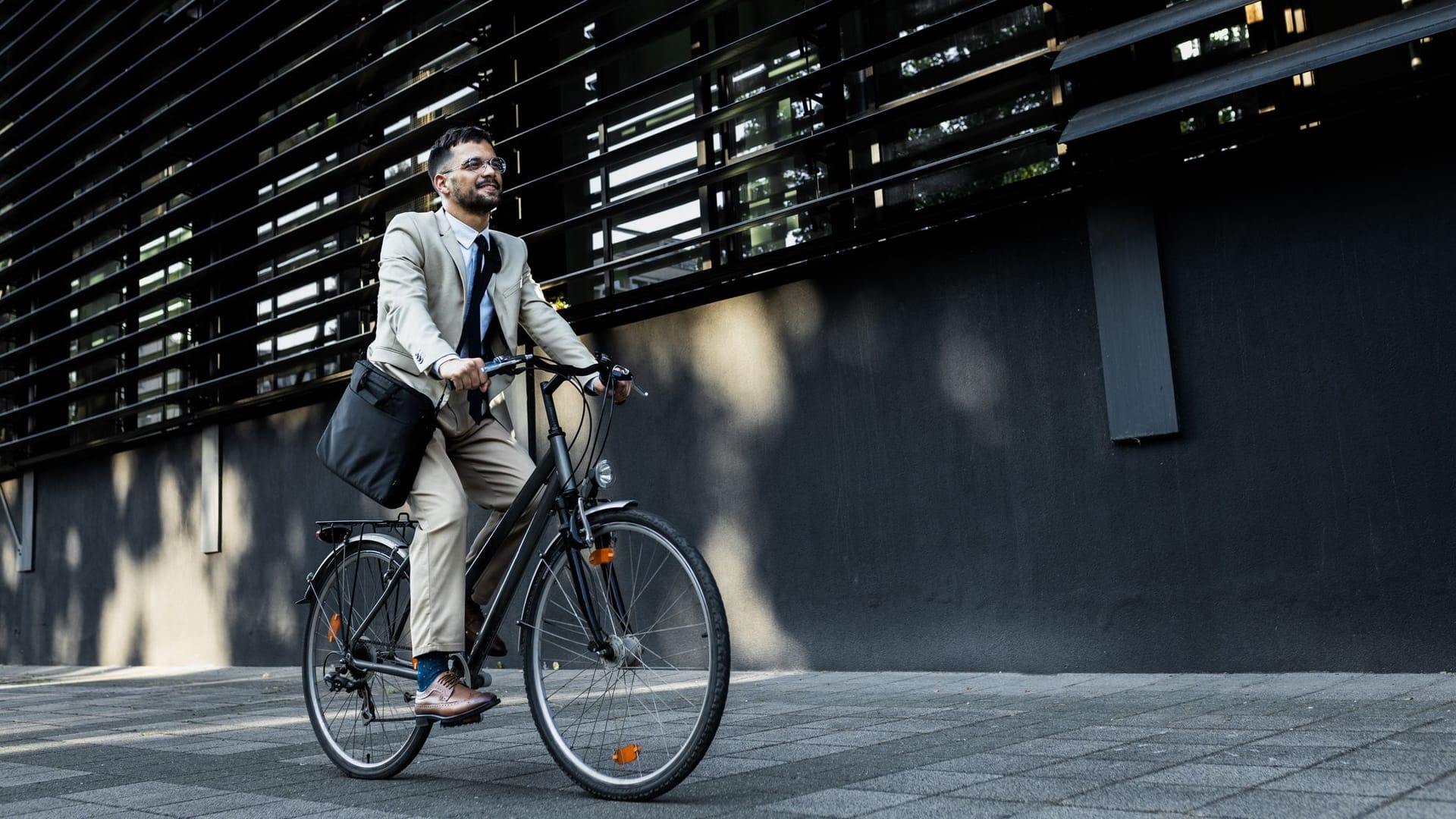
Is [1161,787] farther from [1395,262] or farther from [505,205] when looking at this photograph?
[505,205]

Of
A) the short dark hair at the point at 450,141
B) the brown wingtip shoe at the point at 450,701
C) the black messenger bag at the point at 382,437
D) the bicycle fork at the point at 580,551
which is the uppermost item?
the short dark hair at the point at 450,141

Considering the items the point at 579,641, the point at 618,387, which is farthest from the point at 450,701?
the point at 618,387

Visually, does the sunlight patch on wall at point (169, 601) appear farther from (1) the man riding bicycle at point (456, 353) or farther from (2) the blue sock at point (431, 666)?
(2) the blue sock at point (431, 666)

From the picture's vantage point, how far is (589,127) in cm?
830

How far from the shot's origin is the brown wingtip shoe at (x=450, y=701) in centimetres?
342

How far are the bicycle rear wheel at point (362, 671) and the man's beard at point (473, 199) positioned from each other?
116 centimetres

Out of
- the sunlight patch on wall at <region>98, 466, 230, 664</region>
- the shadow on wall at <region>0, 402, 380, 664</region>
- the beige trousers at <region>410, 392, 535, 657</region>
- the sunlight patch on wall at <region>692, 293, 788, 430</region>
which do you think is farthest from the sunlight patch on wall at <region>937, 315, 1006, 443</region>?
the sunlight patch on wall at <region>98, 466, 230, 664</region>

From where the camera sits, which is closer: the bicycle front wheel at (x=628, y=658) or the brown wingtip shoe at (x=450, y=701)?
the bicycle front wheel at (x=628, y=658)

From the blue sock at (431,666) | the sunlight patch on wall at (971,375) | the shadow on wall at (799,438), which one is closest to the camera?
the blue sock at (431,666)

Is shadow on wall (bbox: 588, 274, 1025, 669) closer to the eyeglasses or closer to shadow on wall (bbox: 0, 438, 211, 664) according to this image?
the eyeglasses

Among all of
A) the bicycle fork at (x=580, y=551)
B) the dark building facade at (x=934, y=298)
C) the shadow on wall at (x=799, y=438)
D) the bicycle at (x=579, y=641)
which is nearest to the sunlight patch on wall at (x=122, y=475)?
the dark building facade at (x=934, y=298)

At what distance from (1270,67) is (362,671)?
4189mm

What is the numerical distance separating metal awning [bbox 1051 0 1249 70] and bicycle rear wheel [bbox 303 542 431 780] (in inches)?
142

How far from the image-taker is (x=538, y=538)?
3.60 meters
